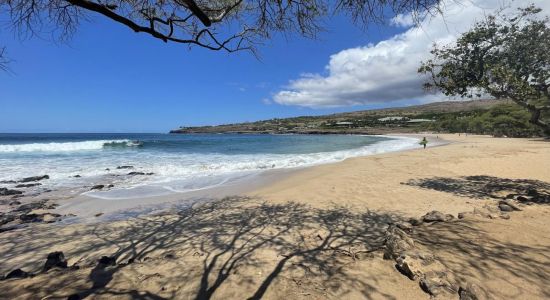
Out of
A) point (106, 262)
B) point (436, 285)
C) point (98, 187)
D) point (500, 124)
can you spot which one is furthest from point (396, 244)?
Answer: point (500, 124)

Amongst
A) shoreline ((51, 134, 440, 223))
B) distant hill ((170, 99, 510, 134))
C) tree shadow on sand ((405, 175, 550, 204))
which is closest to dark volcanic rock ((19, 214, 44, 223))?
shoreline ((51, 134, 440, 223))

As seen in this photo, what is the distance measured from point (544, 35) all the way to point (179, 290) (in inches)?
404

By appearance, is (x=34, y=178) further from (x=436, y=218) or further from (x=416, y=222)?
(x=436, y=218)

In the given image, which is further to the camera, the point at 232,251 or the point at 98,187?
the point at 98,187

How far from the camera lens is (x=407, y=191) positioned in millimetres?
9344

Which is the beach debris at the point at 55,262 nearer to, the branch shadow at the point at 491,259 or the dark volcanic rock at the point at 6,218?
the dark volcanic rock at the point at 6,218

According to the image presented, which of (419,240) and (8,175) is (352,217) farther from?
(8,175)

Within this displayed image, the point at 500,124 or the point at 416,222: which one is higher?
the point at 416,222

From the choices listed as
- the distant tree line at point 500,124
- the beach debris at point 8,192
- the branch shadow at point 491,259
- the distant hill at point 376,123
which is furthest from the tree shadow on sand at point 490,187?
the distant hill at point 376,123

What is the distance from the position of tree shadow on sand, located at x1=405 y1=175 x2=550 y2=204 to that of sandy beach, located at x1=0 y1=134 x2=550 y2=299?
3.7 inches

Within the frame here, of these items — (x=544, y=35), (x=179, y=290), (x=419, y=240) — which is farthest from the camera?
(x=544, y=35)

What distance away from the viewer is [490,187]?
9.45 m

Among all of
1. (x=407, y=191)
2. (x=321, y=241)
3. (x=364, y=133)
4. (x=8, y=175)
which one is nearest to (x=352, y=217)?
(x=321, y=241)

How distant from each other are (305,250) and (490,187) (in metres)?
7.47
